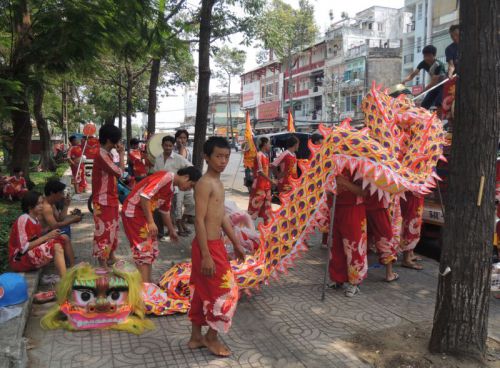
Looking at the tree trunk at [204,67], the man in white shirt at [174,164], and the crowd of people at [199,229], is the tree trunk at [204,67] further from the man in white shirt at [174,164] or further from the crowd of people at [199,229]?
the crowd of people at [199,229]

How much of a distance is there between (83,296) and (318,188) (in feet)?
8.35

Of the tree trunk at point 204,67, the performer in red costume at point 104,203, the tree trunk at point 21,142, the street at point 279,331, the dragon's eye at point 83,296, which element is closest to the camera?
the street at point 279,331

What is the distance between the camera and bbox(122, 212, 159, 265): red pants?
15.7ft

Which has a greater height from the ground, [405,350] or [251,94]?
[251,94]

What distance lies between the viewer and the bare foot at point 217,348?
355 cm

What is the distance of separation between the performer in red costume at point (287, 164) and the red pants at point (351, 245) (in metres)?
2.51

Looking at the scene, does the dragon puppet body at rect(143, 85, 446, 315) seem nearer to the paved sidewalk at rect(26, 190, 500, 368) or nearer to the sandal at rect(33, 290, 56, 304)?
the paved sidewalk at rect(26, 190, 500, 368)

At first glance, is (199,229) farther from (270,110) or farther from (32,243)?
(270,110)

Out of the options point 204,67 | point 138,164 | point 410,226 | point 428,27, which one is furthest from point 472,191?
point 428,27

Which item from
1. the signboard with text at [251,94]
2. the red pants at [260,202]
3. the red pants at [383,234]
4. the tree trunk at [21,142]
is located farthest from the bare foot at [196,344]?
the signboard with text at [251,94]

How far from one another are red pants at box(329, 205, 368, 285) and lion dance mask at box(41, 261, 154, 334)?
2.27m

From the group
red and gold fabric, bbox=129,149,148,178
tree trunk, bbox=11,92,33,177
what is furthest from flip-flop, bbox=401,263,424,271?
tree trunk, bbox=11,92,33,177

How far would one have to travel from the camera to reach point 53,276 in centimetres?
541

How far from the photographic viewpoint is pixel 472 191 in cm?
338
